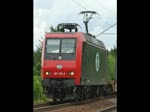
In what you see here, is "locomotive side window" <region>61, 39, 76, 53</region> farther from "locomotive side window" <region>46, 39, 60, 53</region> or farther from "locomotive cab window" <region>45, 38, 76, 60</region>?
"locomotive side window" <region>46, 39, 60, 53</region>

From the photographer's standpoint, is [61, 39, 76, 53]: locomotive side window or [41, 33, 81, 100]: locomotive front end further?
[61, 39, 76, 53]: locomotive side window

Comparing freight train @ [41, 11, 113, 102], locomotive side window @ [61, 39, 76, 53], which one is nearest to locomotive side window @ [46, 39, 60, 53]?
freight train @ [41, 11, 113, 102]

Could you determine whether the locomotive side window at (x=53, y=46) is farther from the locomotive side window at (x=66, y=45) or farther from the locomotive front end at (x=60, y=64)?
the locomotive side window at (x=66, y=45)

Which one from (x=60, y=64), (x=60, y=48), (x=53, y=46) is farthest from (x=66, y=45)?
(x=60, y=64)

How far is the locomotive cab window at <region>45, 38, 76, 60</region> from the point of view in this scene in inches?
685

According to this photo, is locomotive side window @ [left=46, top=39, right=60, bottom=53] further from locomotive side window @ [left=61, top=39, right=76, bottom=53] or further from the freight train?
locomotive side window @ [left=61, top=39, right=76, bottom=53]

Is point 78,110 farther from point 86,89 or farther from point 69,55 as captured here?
point 86,89

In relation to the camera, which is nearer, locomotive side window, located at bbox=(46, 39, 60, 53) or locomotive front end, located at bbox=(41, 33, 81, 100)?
locomotive front end, located at bbox=(41, 33, 81, 100)

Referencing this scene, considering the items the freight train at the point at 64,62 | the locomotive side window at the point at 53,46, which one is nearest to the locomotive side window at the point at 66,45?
the freight train at the point at 64,62
